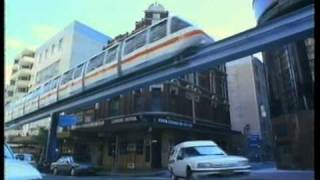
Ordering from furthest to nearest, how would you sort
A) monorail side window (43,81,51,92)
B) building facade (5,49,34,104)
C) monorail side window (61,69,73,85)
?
building facade (5,49,34,104), monorail side window (43,81,51,92), monorail side window (61,69,73,85)

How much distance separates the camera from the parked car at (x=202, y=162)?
15.2 meters

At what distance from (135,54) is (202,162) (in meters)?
9.87

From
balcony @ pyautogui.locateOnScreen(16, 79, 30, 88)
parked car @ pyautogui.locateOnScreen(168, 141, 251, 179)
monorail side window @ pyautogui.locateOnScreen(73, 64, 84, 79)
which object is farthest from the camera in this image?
balcony @ pyautogui.locateOnScreen(16, 79, 30, 88)

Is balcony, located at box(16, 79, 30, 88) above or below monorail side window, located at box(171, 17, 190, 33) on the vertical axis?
above

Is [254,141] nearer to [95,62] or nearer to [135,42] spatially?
[95,62]

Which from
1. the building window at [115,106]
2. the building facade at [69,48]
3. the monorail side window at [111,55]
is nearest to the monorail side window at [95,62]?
the monorail side window at [111,55]

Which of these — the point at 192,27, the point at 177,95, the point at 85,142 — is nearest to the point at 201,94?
the point at 177,95

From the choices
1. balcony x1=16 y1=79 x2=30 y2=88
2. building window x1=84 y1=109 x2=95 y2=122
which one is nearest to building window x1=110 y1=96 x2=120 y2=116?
building window x1=84 y1=109 x2=95 y2=122

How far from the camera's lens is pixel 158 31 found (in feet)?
74.9

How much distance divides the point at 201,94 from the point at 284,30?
29.5 m

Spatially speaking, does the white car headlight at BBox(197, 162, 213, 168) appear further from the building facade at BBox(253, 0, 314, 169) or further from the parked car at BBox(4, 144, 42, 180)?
the building facade at BBox(253, 0, 314, 169)

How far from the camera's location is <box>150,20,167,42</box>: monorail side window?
22459mm

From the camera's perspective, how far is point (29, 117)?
1581 inches
